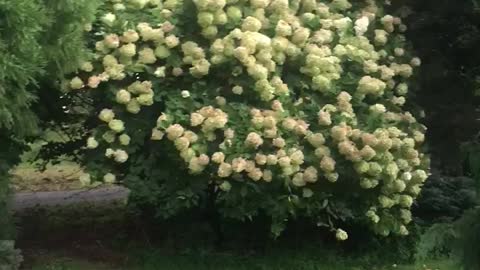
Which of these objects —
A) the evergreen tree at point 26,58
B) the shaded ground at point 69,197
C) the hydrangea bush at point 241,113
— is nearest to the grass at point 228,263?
the hydrangea bush at point 241,113

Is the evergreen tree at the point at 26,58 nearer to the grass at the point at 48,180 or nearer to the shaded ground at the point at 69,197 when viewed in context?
the shaded ground at the point at 69,197

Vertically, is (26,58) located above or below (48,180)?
above

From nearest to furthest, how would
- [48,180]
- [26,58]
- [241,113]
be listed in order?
1. [26,58]
2. [241,113]
3. [48,180]

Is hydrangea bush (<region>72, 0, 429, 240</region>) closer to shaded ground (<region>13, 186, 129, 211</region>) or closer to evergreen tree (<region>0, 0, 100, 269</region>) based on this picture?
evergreen tree (<region>0, 0, 100, 269</region>)

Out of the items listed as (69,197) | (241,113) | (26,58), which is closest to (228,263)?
(241,113)

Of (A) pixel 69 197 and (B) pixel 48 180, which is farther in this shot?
(B) pixel 48 180

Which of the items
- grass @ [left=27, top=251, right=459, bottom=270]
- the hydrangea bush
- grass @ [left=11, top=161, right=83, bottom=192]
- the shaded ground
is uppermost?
the hydrangea bush

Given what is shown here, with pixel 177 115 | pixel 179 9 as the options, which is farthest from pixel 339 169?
pixel 179 9

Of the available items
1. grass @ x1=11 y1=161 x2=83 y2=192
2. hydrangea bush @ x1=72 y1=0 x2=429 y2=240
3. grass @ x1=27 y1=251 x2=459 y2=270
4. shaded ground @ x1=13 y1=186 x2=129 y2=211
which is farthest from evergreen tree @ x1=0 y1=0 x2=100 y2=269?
grass @ x1=11 y1=161 x2=83 y2=192

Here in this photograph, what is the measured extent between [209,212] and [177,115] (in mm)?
1441

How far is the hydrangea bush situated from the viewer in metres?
5.95

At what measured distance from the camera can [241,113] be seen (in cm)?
602

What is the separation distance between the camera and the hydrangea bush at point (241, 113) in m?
5.95

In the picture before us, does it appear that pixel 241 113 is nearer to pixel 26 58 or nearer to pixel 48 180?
pixel 26 58
